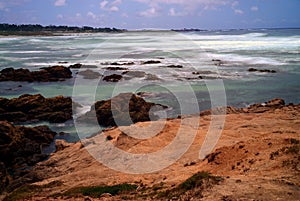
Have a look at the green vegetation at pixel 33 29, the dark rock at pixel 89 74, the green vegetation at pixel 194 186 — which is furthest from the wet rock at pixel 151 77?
the green vegetation at pixel 33 29

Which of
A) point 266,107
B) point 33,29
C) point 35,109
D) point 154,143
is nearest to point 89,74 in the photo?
point 35,109

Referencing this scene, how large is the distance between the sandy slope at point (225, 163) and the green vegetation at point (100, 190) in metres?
0.33

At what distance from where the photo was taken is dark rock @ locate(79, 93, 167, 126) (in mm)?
18250

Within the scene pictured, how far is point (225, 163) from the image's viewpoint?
9.35 m

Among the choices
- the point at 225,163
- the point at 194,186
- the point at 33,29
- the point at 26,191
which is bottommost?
the point at 26,191

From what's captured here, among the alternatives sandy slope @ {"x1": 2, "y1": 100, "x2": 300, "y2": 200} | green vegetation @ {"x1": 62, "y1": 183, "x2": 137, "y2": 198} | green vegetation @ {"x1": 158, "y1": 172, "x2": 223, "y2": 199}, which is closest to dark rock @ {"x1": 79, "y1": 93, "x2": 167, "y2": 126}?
sandy slope @ {"x1": 2, "y1": 100, "x2": 300, "y2": 200}

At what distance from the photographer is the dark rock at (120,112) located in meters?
18.2

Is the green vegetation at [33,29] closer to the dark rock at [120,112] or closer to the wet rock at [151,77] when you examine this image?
the wet rock at [151,77]

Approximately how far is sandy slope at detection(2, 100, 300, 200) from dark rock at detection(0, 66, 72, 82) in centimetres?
1882

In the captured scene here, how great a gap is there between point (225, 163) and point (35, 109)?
1350 centimetres

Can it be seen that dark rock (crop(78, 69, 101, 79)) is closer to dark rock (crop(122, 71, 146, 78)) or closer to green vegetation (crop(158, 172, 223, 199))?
dark rock (crop(122, 71, 146, 78))

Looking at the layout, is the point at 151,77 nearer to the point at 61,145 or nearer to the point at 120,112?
the point at 120,112

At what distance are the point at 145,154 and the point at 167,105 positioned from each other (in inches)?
391

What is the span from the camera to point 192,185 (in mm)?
7344
